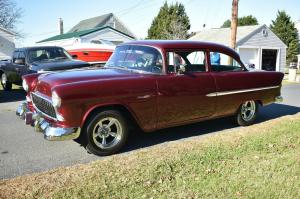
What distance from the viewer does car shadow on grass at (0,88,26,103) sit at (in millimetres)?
11195

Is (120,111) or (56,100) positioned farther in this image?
(120,111)

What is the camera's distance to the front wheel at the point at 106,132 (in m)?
5.23

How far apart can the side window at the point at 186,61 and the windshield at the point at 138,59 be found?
22 centimetres

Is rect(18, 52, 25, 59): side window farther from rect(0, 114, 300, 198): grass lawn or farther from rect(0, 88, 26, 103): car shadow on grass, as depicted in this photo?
rect(0, 114, 300, 198): grass lawn

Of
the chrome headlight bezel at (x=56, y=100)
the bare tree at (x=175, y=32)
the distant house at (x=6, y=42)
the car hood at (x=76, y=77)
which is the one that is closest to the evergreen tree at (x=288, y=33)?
the bare tree at (x=175, y=32)

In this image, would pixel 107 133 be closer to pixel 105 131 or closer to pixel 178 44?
pixel 105 131

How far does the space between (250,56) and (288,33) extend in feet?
59.5

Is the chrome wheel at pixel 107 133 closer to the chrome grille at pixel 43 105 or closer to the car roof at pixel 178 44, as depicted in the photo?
the chrome grille at pixel 43 105

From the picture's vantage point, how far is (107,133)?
17.8 ft

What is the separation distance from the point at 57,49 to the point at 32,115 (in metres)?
6.55

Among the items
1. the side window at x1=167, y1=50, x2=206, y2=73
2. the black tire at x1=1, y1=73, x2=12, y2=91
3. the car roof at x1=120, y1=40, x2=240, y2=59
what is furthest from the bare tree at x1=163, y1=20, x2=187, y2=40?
the side window at x1=167, y1=50, x2=206, y2=73

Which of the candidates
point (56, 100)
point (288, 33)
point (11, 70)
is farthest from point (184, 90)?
point (288, 33)

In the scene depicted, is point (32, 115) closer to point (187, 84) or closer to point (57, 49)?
point (187, 84)

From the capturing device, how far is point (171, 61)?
6027mm
